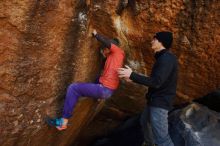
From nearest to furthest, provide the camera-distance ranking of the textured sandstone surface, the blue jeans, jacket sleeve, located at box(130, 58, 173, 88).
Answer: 1. jacket sleeve, located at box(130, 58, 173, 88)
2. the textured sandstone surface
3. the blue jeans

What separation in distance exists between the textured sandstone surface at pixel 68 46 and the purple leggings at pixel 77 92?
31 cm

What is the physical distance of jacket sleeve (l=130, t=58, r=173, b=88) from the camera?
5.19 meters

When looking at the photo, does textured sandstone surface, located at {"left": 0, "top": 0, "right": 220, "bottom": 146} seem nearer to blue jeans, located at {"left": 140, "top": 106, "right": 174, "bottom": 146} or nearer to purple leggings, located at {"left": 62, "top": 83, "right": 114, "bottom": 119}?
purple leggings, located at {"left": 62, "top": 83, "right": 114, "bottom": 119}

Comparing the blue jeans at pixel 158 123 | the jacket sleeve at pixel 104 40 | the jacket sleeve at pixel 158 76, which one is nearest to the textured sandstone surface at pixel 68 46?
the jacket sleeve at pixel 104 40

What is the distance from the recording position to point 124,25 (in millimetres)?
6078

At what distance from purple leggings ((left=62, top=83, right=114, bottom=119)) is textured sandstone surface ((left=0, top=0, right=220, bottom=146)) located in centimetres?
31

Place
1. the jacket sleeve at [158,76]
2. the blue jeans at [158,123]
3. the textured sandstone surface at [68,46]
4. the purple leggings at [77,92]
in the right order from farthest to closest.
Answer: the purple leggings at [77,92] → the blue jeans at [158,123] → the textured sandstone surface at [68,46] → the jacket sleeve at [158,76]

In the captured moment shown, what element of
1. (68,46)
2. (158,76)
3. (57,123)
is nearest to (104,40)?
(68,46)

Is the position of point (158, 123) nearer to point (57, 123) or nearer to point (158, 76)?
point (158, 76)

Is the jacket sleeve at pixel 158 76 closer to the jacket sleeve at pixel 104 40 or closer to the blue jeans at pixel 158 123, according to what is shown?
the blue jeans at pixel 158 123

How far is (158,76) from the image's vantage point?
518cm

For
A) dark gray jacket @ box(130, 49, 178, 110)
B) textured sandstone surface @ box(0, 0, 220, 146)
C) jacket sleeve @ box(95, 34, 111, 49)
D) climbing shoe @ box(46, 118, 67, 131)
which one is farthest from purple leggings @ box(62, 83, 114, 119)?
dark gray jacket @ box(130, 49, 178, 110)

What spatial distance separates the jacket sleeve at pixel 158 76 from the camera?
17.0 feet

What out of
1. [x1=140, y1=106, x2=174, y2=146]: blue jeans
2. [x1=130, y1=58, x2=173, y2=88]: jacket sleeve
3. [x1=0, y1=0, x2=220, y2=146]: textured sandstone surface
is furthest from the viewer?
[x1=140, y1=106, x2=174, y2=146]: blue jeans
